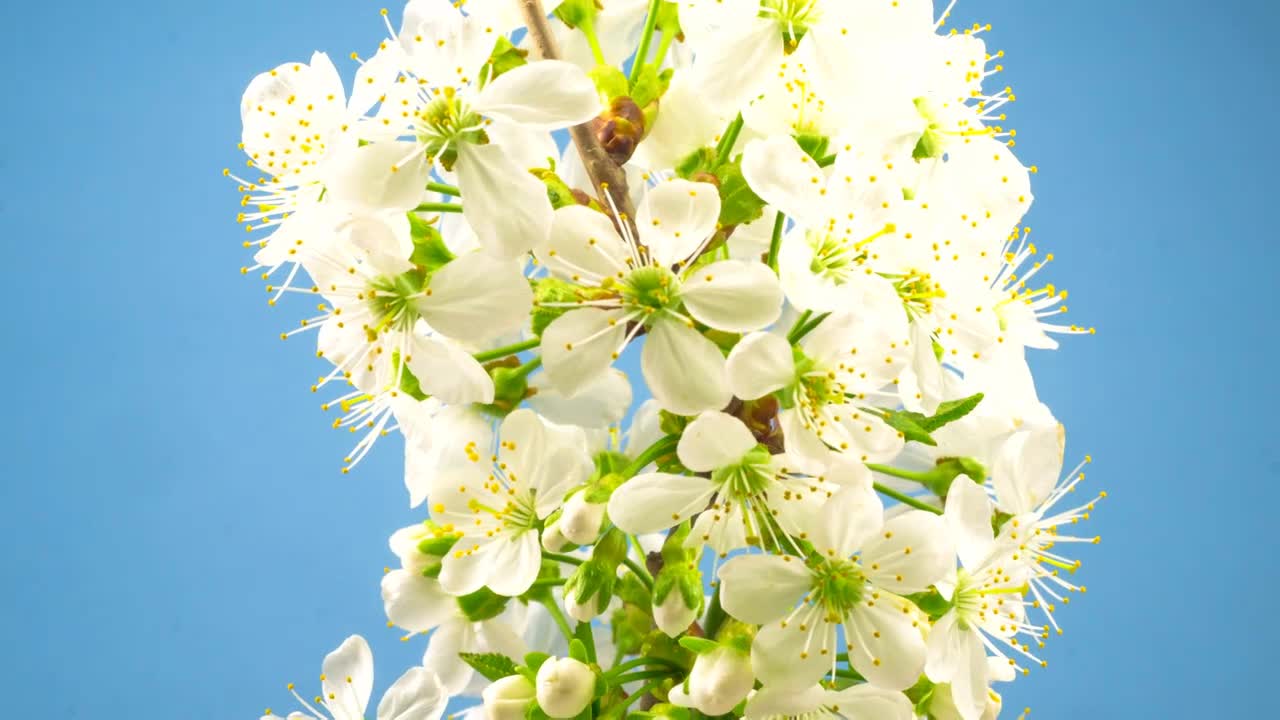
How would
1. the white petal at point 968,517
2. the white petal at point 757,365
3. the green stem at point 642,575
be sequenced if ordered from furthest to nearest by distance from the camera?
the green stem at point 642,575, the white petal at point 968,517, the white petal at point 757,365

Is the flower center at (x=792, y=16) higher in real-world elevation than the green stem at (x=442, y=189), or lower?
higher

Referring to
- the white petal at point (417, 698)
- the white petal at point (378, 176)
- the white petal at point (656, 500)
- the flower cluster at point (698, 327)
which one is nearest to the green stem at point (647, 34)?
the flower cluster at point (698, 327)

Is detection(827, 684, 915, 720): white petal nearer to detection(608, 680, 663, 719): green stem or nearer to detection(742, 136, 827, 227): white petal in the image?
detection(608, 680, 663, 719): green stem

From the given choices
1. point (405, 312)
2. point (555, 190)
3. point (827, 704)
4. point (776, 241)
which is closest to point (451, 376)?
point (405, 312)

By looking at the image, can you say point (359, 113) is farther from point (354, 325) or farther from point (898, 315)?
point (898, 315)

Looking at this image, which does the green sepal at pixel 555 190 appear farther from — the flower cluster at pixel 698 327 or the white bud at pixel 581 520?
the white bud at pixel 581 520

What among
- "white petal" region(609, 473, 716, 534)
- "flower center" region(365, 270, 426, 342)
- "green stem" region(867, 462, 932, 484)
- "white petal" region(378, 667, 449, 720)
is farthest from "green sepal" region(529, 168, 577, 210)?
"white petal" region(378, 667, 449, 720)

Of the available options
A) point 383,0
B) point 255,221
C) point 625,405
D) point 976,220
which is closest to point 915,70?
point 976,220
